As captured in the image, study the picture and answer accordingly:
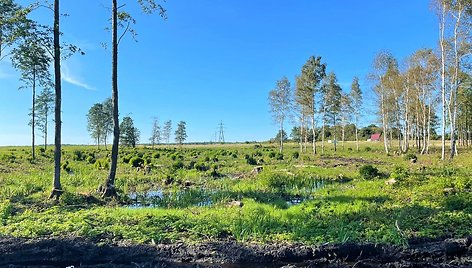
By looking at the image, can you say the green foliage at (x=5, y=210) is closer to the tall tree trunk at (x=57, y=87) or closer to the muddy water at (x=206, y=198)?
the tall tree trunk at (x=57, y=87)

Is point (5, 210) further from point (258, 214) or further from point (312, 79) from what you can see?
point (312, 79)

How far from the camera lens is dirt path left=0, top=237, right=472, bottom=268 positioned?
6320 millimetres

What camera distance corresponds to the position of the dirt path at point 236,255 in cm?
632

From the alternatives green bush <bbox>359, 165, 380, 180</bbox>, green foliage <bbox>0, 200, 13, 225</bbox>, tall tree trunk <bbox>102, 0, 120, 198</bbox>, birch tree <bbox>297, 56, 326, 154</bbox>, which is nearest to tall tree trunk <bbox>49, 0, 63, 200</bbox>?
tall tree trunk <bbox>102, 0, 120, 198</bbox>

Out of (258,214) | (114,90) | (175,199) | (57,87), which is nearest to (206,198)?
(175,199)

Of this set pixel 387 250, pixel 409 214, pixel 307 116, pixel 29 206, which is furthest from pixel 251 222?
pixel 307 116

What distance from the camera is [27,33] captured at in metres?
12.5

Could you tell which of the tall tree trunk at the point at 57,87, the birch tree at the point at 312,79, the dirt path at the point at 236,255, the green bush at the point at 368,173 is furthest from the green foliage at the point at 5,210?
the birch tree at the point at 312,79

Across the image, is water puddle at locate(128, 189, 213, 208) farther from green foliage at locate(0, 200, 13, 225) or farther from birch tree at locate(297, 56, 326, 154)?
birch tree at locate(297, 56, 326, 154)

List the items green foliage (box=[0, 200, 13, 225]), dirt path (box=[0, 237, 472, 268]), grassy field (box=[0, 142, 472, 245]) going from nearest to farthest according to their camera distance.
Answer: dirt path (box=[0, 237, 472, 268]), grassy field (box=[0, 142, 472, 245]), green foliage (box=[0, 200, 13, 225])

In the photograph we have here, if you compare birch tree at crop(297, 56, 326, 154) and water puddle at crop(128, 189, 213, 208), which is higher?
birch tree at crop(297, 56, 326, 154)

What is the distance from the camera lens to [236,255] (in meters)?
6.62

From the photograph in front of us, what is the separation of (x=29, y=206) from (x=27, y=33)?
6110 mm

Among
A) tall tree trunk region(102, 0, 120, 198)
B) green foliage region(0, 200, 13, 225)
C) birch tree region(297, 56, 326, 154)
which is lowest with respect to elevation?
green foliage region(0, 200, 13, 225)
